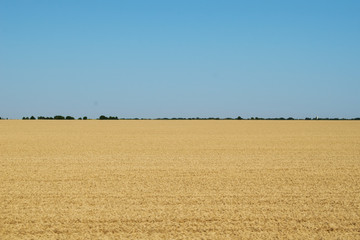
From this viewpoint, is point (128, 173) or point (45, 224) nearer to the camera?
point (45, 224)

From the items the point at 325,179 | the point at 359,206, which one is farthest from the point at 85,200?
the point at 325,179

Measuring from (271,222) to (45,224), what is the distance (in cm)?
320

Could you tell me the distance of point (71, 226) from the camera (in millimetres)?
5258

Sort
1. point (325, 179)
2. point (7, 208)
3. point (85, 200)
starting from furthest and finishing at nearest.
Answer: point (325, 179) < point (85, 200) < point (7, 208)

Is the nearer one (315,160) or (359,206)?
(359,206)

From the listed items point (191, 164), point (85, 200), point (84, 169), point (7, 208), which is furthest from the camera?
point (191, 164)

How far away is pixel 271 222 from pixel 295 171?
4687 mm

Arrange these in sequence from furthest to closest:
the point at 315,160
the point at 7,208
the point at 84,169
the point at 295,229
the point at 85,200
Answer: the point at 315,160, the point at 84,169, the point at 85,200, the point at 7,208, the point at 295,229

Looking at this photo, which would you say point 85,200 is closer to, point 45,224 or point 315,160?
point 45,224

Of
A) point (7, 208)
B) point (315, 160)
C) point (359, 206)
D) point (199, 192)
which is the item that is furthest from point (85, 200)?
point (315, 160)

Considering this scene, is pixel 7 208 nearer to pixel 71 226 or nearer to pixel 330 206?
pixel 71 226

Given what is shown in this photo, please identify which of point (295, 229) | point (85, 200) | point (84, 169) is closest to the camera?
point (295, 229)

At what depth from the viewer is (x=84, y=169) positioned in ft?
33.0

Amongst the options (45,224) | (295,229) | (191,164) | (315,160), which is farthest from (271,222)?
(315,160)
